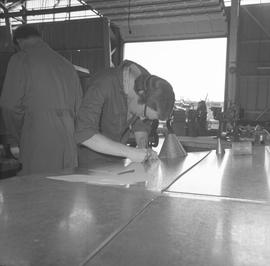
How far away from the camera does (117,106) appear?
5.21 ft

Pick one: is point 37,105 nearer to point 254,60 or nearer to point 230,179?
point 230,179

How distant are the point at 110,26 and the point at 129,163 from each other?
669cm

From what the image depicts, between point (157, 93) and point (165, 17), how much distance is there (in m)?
5.45

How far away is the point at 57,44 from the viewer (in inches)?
335

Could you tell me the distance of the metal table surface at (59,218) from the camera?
0.55m

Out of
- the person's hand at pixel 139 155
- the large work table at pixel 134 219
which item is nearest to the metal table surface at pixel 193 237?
the large work table at pixel 134 219

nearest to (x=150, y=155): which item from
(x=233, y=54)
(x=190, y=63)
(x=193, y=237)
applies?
(x=193, y=237)

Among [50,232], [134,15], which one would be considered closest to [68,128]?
[50,232]

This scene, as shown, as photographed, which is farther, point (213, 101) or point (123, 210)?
point (213, 101)

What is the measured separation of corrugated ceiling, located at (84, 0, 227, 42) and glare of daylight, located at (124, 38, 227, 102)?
23 cm

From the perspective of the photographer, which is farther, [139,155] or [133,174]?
[139,155]

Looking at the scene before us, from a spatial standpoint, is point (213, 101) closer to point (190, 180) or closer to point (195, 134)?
point (195, 134)

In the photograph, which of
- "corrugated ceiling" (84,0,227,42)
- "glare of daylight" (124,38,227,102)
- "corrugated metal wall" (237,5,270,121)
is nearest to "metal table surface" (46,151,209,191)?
"corrugated ceiling" (84,0,227,42)

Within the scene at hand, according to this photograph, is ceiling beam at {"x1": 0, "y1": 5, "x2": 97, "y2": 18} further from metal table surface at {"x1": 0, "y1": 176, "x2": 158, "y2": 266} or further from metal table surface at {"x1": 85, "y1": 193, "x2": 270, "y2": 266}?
metal table surface at {"x1": 85, "y1": 193, "x2": 270, "y2": 266}
